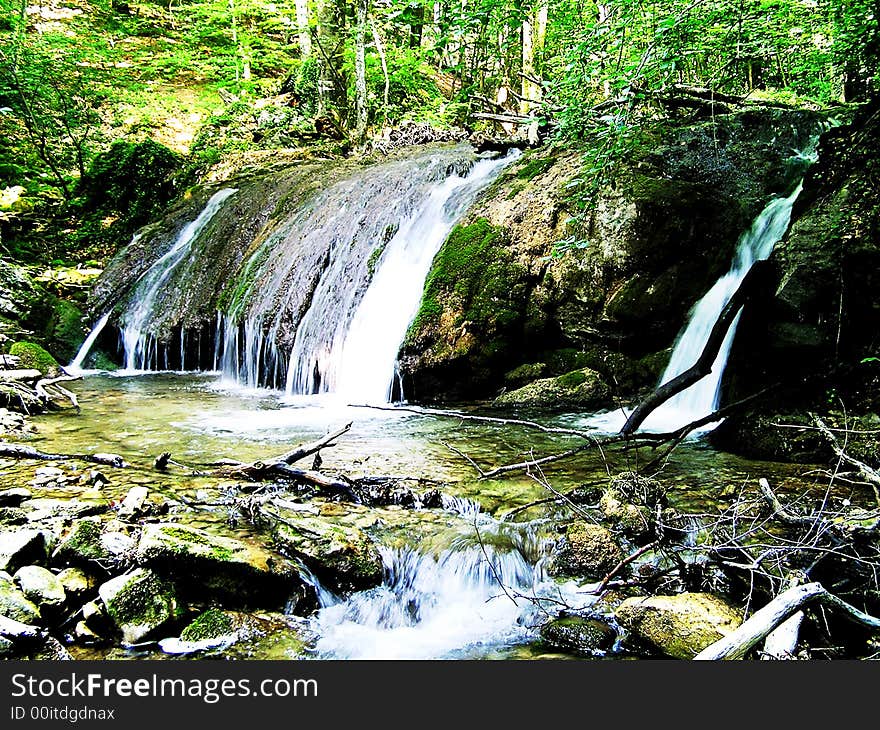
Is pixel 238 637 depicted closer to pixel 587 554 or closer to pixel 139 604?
pixel 139 604

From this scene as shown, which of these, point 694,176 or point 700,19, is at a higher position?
point 700,19

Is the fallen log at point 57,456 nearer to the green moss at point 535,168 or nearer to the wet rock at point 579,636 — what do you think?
the wet rock at point 579,636

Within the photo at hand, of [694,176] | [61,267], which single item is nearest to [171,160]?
[61,267]

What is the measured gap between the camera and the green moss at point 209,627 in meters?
3.37

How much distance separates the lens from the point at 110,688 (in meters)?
2.36

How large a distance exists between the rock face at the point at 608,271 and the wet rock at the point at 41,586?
17.5 ft

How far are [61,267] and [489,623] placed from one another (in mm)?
13342

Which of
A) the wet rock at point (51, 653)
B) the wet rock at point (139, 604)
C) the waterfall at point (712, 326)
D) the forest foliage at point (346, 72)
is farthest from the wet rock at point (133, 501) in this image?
the waterfall at point (712, 326)

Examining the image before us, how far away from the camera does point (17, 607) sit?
326cm

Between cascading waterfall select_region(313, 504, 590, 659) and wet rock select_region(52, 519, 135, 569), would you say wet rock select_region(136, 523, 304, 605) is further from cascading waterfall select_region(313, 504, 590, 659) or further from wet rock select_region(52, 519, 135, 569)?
cascading waterfall select_region(313, 504, 590, 659)

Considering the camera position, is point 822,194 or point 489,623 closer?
point 489,623

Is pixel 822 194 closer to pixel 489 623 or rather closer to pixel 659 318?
pixel 659 318

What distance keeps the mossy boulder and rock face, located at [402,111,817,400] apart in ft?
0.29

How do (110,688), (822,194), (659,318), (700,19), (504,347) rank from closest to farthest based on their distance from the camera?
(110,688) < (700,19) < (822,194) < (659,318) < (504,347)
